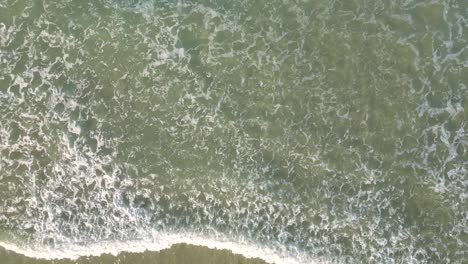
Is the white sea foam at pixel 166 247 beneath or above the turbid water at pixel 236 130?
beneath

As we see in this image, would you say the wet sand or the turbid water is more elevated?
the turbid water

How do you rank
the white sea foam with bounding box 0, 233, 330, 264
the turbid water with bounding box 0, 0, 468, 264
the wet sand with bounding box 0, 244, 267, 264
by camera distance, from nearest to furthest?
the wet sand with bounding box 0, 244, 267, 264, the white sea foam with bounding box 0, 233, 330, 264, the turbid water with bounding box 0, 0, 468, 264

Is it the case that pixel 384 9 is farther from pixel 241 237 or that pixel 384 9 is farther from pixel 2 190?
pixel 2 190

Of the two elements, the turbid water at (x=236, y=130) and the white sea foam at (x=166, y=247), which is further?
the turbid water at (x=236, y=130)

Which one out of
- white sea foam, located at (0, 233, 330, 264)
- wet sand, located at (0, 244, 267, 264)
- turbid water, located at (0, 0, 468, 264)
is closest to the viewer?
wet sand, located at (0, 244, 267, 264)

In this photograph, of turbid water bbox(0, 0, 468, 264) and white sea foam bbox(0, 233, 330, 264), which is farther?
turbid water bbox(0, 0, 468, 264)

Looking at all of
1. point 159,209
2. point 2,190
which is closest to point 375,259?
point 159,209

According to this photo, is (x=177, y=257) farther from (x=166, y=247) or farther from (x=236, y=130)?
(x=236, y=130)
